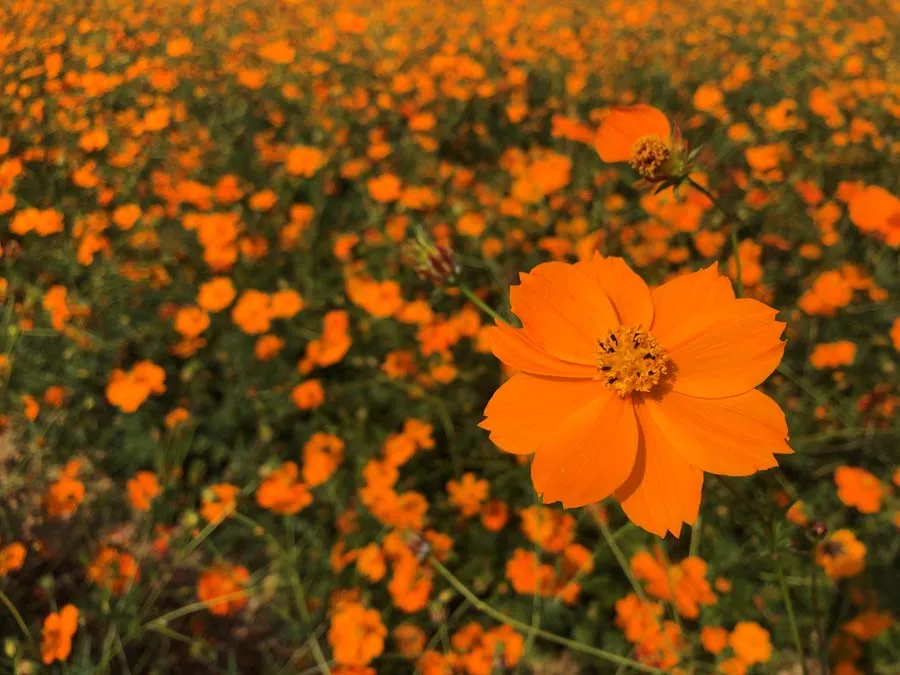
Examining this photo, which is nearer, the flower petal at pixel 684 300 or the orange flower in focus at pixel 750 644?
the flower petal at pixel 684 300

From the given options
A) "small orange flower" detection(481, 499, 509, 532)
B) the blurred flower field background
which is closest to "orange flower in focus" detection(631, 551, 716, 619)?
the blurred flower field background

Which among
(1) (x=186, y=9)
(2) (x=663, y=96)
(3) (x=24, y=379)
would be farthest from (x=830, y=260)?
(1) (x=186, y=9)

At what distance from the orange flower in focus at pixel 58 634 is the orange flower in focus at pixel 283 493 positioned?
0.43 metres

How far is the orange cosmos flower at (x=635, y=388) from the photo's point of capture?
57 centimetres

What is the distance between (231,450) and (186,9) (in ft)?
10.5

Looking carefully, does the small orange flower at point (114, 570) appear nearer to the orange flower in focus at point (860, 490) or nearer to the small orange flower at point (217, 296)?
the small orange flower at point (217, 296)

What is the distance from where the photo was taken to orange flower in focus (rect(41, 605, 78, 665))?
3.85 ft

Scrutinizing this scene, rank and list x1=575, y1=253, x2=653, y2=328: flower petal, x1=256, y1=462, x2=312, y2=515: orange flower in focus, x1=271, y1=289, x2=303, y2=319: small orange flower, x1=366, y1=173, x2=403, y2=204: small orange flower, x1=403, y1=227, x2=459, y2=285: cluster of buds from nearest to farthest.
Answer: x1=575, y1=253, x2=653, y2=328: flower petal, x1=403, y1=227, x2=459, y2=285: cluster of buds, x1=256, y1=462, x2=312, y2=515: orange flower in focus, x1=271, y1=289, x2=303, y2=319: small orange flower, x1=366, y1=173, x2=403, y2=204: small orange flower

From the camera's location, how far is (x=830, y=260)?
2188 millimetres

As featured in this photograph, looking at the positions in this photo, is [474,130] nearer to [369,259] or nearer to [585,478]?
[369,259]

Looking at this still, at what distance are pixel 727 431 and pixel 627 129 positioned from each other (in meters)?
0.42

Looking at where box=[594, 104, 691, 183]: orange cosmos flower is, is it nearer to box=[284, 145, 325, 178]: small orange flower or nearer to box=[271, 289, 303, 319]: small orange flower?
box=[271, 289, 303, 319]: small orange flower

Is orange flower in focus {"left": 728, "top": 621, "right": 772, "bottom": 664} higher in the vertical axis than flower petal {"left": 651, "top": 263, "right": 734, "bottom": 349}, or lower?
lower

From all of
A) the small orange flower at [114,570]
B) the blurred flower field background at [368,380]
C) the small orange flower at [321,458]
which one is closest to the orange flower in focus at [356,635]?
the blurred flower field background at [368,380]
